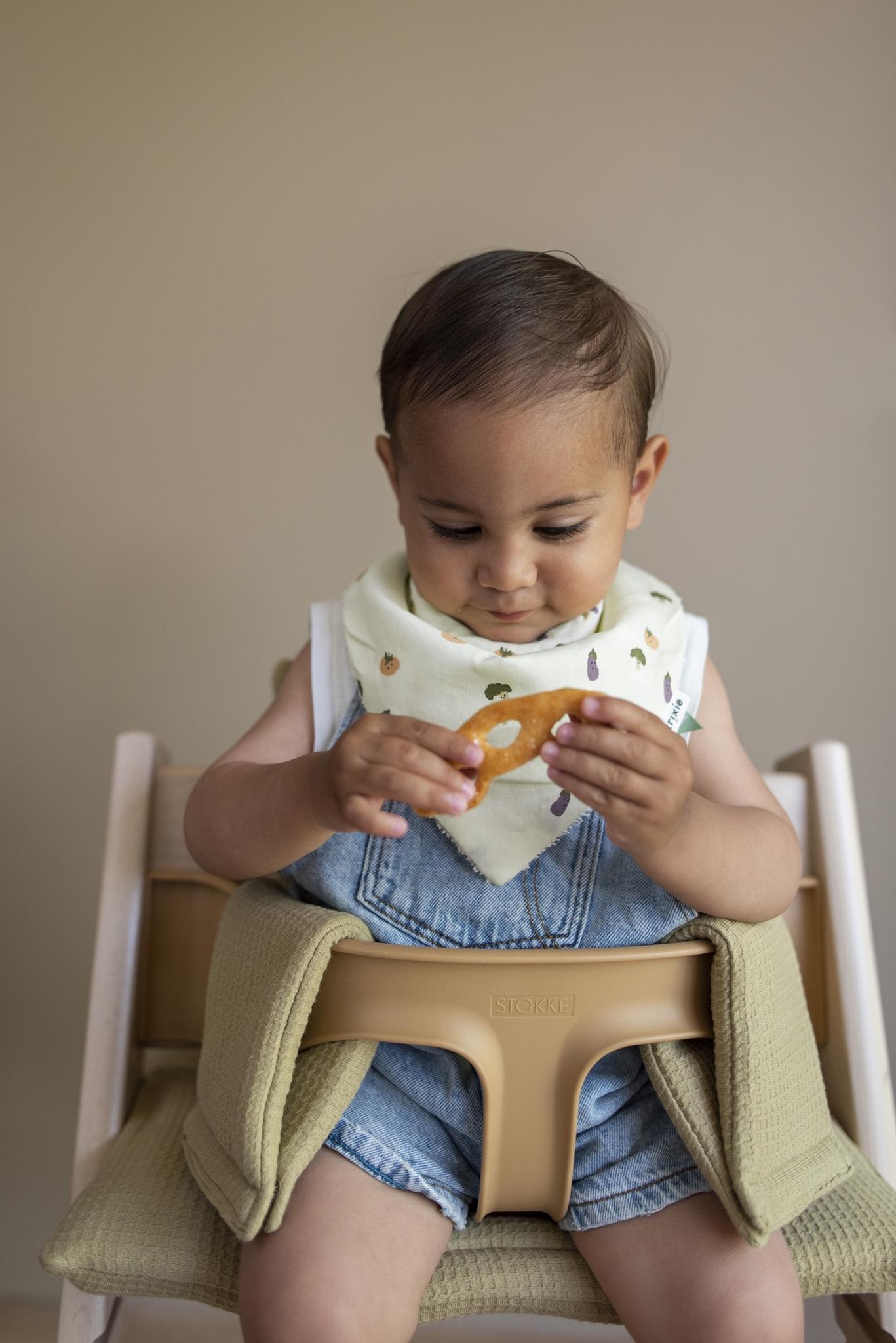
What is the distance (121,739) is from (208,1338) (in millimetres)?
635

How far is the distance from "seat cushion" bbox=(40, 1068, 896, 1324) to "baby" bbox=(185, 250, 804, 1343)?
2cm

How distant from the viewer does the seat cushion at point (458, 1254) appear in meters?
0.70

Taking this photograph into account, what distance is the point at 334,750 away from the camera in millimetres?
683

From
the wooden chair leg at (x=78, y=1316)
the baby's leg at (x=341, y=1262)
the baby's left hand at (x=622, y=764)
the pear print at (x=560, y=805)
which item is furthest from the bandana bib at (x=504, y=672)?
the wooden chair leg at (x=78, y=1316)

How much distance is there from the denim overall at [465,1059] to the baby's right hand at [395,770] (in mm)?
128

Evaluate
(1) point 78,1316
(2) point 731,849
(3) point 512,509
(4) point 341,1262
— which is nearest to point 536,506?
(3) point 512,509

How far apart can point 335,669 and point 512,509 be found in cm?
21

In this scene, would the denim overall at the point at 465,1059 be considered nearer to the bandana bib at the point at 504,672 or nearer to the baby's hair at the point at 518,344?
the bandana bib at the point at 504,672

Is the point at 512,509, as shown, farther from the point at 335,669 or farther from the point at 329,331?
the point at 329,331

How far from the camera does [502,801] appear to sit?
0.82 m

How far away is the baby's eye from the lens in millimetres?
788

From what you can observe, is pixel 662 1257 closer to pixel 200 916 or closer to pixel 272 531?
pixel 200 916

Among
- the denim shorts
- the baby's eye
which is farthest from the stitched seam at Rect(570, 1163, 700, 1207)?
the baby's eye

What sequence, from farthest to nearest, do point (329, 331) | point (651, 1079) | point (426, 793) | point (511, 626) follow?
point (329, 331)
point (511, 626)
point (651, 1079)
point (426, 793)
